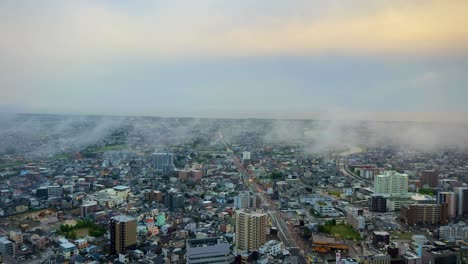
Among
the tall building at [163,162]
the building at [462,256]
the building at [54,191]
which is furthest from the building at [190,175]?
the building at [462,256]

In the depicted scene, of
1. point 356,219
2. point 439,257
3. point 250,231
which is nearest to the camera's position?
point 439,257

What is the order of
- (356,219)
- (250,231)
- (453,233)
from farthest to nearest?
(356,219), (453,233), (250,231)

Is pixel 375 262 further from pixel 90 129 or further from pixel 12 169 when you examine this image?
pixel 90 129

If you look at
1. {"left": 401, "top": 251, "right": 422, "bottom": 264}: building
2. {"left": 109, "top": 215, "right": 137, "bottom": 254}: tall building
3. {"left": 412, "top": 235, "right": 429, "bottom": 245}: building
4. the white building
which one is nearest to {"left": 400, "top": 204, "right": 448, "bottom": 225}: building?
{"left": 412, "top": 235, "right": 429, "bottom": 245}: building

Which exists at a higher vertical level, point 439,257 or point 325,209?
point 439,257

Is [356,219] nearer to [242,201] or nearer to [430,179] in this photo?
[242,201]

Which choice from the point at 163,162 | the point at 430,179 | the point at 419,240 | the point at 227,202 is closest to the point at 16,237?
the point at 227,202
